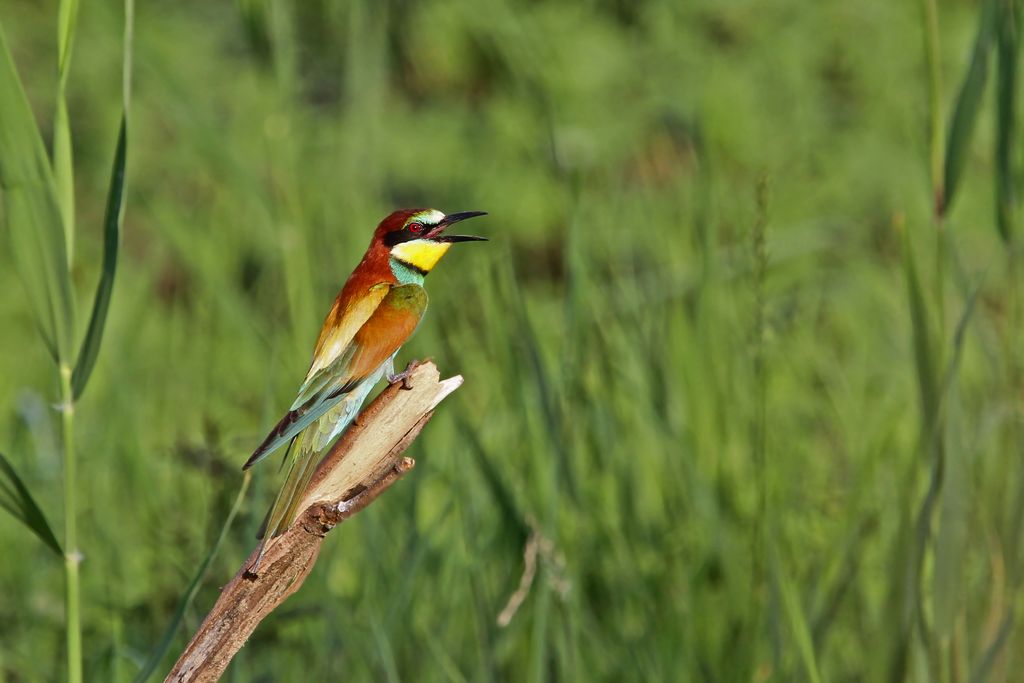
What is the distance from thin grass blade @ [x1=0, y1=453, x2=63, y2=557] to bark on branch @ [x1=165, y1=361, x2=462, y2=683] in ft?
0.46

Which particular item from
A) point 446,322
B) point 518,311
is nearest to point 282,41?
point 446,322

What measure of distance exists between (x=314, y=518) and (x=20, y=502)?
0.69ft

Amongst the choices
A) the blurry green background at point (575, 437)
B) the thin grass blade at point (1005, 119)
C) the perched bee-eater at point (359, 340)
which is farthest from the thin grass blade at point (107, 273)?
the thin grass blade at point (1005, 119)

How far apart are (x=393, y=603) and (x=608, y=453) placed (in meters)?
0.40

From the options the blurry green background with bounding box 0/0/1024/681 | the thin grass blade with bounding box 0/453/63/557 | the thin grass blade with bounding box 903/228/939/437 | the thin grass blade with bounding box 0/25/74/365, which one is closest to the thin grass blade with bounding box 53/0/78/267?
the thin grass blade with bounding box 0/25/74/365

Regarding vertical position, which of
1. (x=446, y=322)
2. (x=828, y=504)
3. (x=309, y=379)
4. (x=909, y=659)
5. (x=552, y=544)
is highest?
(x=309, y=379)

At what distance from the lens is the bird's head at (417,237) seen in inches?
38.9

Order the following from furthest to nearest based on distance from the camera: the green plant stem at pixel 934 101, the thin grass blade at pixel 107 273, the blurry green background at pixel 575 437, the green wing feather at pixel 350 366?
the blurry green background at pixel 575 437
the green plant stem at pixel 934 101
the thin grass blade at pixel 107 273
the green wing feather at pixel 350 366

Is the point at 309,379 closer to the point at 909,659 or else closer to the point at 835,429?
the point at 909,659

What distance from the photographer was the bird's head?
0.99 m

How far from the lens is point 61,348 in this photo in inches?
36.1

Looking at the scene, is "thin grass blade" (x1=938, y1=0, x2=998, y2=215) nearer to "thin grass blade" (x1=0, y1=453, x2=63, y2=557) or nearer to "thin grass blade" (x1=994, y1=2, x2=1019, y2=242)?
"thin grass blade" (x1=994, y1=2, x2=1019, y2=242)

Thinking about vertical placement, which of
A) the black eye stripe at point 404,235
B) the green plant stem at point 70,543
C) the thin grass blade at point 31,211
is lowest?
the green plant stem at point 70,543

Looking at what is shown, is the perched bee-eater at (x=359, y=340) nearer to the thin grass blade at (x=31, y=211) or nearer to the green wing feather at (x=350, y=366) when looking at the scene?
the green wing feather at (x=350, y=366)
